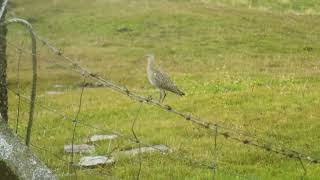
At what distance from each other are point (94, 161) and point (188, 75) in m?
27.3

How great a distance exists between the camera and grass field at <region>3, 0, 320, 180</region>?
600 inches

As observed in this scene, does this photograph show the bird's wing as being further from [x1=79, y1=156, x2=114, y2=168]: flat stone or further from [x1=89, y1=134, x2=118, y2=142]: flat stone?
[x1=89, y1=134, x2=118, y2=142]: flat stone

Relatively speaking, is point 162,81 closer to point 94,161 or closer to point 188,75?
point 94,161

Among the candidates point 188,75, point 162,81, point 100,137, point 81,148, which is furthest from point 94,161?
point 188,75

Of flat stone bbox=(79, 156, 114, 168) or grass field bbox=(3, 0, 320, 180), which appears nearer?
flat stone bbox=(79, 156, 114, 168)

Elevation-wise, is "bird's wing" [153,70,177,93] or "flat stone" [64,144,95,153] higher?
"bird's wing" [153,70,177,93]

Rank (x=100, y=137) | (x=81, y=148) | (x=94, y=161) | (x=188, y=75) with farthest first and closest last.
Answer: (x=188, y=75)
(x=100, y=137)
(x=81, y=148)
(x=94, y=161)

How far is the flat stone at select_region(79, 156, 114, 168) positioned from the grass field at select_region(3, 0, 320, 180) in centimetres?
22

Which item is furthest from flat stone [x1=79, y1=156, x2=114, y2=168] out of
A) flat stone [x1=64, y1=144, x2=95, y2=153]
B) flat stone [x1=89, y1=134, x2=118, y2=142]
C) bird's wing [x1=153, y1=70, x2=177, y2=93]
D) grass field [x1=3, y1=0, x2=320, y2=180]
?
flat stone [x1=89, y1=134, x2=118, y2=142]

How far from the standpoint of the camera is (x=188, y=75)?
41406 millimetres

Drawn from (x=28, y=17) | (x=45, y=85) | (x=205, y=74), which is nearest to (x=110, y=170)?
(x=205, y=74)

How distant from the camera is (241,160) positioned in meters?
15.0

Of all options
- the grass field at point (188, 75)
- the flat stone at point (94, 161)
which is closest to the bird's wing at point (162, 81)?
the grass field at point (188, 75)

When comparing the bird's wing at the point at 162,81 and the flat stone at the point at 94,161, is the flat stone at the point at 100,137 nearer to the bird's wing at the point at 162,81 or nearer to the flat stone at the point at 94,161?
the flat stone at the point at 94,161
